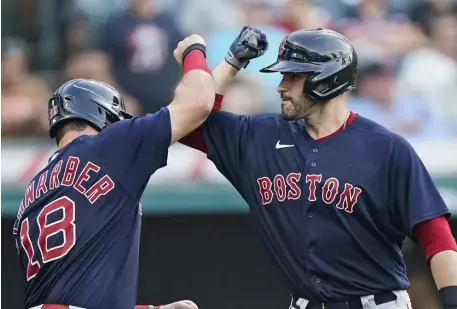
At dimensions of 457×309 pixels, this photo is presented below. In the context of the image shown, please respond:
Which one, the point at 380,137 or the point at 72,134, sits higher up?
the point at 72,134

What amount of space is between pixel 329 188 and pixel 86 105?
1.13 m

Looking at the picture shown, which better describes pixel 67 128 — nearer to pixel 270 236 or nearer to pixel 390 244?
pixel 270 236

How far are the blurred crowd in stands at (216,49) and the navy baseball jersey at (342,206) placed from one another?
3991 mm

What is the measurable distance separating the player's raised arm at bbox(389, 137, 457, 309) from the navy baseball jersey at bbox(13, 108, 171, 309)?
103 centimetres

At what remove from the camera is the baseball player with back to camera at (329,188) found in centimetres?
415

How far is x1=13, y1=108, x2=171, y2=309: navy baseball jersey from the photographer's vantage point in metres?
3.90

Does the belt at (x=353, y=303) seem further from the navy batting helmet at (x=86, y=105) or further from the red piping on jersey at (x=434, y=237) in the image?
the navy batting helmet at (x=86, y=105)

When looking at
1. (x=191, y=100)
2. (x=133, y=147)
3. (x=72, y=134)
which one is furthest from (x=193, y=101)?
(x=72, y=134)

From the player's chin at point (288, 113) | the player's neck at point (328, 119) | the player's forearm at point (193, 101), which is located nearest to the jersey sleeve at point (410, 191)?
the player's neck at point (328, 119)

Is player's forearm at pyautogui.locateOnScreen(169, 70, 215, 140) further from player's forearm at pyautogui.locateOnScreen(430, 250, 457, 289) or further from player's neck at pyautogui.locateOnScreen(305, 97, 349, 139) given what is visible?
player's forearm at pyautogui.locateOnScreen(430, 250, 457, 289)

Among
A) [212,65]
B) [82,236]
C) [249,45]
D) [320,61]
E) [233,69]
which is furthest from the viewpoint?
[212,65]

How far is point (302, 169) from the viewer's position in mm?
4289

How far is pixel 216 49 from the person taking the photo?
28.0ft

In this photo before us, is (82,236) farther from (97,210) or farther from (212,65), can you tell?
(212,65)
